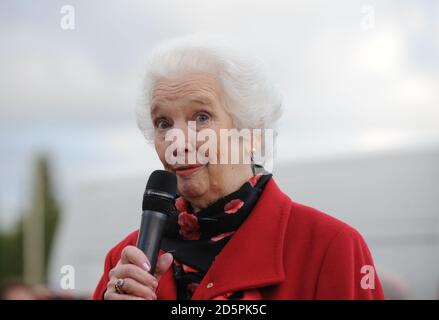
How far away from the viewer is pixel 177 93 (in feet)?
6.45

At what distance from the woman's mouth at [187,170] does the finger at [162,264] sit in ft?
0.68

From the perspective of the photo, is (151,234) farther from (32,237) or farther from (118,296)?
Answer: (32,237)

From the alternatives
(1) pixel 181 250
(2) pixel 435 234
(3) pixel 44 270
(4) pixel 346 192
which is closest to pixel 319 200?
(4) pixel 346 192

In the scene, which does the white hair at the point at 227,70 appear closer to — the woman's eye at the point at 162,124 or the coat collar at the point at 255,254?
the woman's eye at the point at 162,124

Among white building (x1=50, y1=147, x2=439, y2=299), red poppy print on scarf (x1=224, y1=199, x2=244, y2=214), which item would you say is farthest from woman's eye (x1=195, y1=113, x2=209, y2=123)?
white building (x1=50, y1=147, x2=439, y2=299)

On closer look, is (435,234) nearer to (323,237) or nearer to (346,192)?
(346,192)

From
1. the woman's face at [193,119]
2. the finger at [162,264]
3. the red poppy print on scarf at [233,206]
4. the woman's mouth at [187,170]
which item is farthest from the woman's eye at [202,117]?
the finger at [162,264]

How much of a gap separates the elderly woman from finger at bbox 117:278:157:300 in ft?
0.47

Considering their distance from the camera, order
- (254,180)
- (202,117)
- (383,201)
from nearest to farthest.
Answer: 1. (202,117)
2. (254,180)
3. (383,201)

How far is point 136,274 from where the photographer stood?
175cm

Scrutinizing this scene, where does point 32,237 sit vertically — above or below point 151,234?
above

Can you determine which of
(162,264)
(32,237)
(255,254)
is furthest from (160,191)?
(32,237)

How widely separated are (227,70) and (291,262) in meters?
0.51
